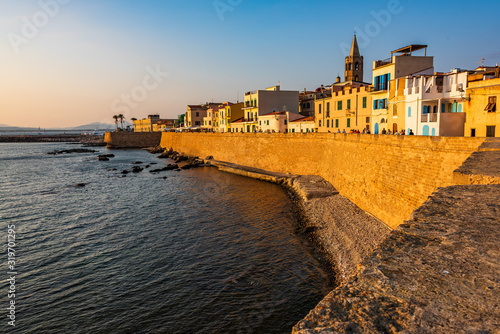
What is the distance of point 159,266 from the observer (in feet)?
44.5

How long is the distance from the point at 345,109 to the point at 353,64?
24.8 metres

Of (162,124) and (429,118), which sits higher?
(162,124)

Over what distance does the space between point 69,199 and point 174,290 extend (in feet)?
63.5

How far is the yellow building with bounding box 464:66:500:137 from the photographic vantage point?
17078 mm

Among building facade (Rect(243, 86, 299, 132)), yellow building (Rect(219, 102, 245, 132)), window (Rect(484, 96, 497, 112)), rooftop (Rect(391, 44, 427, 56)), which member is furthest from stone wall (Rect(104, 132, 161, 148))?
window (Rect(484, 96, 497, 112))

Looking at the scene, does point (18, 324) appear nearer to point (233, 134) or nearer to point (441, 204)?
point (441, 204)

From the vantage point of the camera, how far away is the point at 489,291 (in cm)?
341

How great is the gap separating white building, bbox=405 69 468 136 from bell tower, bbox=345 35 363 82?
3416cm

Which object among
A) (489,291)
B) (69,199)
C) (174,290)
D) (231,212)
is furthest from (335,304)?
(69,199)

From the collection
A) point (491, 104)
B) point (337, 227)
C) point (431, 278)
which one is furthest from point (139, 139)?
point (431, 278)

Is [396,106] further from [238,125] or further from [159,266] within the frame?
[238,125]

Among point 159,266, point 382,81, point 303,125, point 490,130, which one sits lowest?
point 159,266

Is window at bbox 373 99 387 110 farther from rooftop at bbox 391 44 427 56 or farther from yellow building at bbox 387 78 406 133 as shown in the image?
rooftop at bbox 391 44 427 56

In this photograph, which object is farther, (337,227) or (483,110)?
(483,110)
